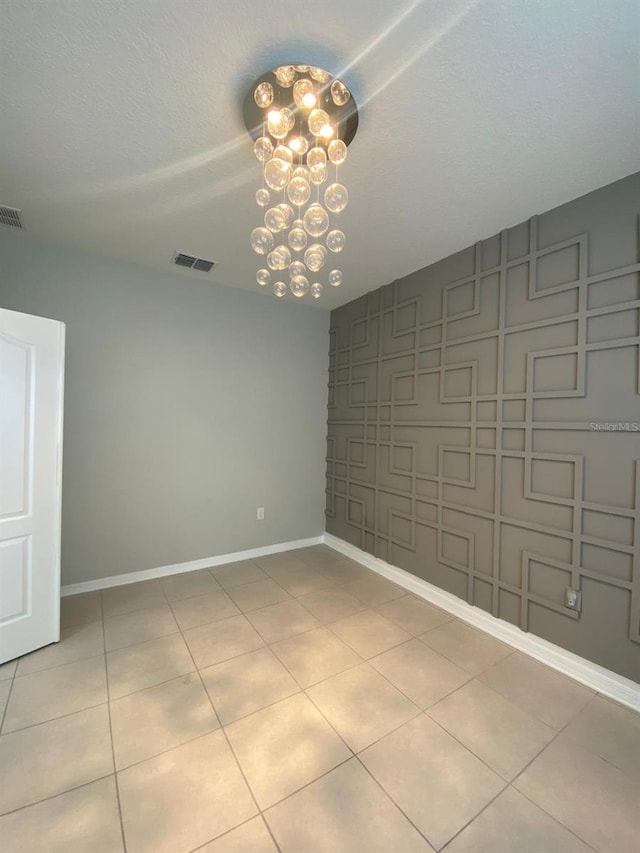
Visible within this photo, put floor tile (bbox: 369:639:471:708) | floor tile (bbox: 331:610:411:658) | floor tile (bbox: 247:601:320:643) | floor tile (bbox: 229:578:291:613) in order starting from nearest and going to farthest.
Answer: floor tile (bbox: 369:639:471:708), floor tile (bbox: 331:610:411:658), floor tile (bbox: 247:601:320:643), floor tile (bbox: 229:578:291:613)

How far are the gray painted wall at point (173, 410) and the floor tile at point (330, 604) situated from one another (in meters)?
1.04

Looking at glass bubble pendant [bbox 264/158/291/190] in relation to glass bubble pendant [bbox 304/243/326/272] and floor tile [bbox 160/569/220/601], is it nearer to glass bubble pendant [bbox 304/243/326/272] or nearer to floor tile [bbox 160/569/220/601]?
glass bubble pendant [bbox 304/243/326/272]

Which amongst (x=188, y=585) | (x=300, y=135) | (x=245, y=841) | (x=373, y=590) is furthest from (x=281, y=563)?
(x=300, y=135)

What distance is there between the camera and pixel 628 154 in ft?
5.27

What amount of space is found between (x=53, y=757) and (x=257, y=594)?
4.92ft

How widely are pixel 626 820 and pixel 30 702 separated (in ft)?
8.40

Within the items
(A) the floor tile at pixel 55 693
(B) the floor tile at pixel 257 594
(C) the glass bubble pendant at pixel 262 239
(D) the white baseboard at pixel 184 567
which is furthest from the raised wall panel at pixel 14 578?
(C) the glass bubble pendant at pixel 262 239

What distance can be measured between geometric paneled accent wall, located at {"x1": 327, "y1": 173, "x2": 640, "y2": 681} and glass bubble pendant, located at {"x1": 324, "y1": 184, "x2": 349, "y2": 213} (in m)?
1.42

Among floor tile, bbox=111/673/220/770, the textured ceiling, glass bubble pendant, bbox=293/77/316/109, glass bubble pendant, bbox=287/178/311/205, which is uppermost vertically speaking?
the textured ceiling

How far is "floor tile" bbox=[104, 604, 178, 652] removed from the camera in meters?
2.14

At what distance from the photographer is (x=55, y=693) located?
1.70m

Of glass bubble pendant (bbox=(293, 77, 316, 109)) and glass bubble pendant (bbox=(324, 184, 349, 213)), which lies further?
glass bubble pendant (bbox=(324, 184, 349, 213))

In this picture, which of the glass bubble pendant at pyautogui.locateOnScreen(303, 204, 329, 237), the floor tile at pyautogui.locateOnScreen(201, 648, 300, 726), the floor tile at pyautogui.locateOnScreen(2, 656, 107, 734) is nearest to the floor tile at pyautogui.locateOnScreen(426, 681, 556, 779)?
the floor tile at pyautogui.locateOnScreen(201, 648, 300, 726)

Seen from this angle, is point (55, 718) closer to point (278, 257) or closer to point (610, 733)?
point (278, 257)
